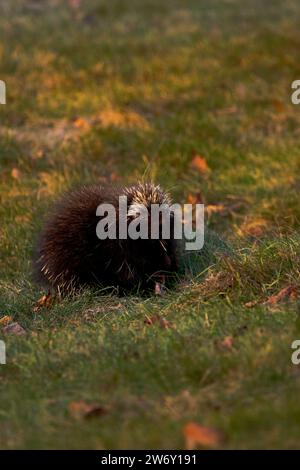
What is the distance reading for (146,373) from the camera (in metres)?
4.61

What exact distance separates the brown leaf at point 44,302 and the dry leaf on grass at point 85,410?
6.79ft

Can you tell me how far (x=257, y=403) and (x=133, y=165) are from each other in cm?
520

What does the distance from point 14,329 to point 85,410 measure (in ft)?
5.39

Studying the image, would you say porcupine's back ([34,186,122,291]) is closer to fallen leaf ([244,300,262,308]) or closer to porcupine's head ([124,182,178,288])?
porcupine's head ([124,182,178,288])

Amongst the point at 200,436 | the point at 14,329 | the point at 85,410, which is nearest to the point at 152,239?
the point at 14,329

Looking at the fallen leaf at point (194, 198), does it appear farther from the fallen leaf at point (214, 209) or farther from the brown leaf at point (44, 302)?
the brown leaf at point (44, 302)

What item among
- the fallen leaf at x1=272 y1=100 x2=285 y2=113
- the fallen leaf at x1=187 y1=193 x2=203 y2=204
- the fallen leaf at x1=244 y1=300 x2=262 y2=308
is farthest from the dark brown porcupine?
the fallen leaf at x1=272 y1=100 x2=285 y2=113

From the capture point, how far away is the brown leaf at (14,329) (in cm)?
574

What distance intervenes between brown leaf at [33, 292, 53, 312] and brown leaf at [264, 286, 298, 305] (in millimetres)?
1644

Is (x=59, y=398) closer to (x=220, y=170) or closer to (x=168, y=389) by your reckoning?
(x=168, y=389)

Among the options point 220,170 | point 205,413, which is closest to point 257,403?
point 205,413

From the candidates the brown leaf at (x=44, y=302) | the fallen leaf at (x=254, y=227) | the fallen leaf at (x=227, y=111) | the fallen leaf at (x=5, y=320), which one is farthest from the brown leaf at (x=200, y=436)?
the fallen leaf at (x=227, y=111)

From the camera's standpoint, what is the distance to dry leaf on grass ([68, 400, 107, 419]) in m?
4.28

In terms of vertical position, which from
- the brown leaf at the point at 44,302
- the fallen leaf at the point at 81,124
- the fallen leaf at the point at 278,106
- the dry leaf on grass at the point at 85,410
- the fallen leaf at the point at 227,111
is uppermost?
the fallen leaf at the point at 278,106
